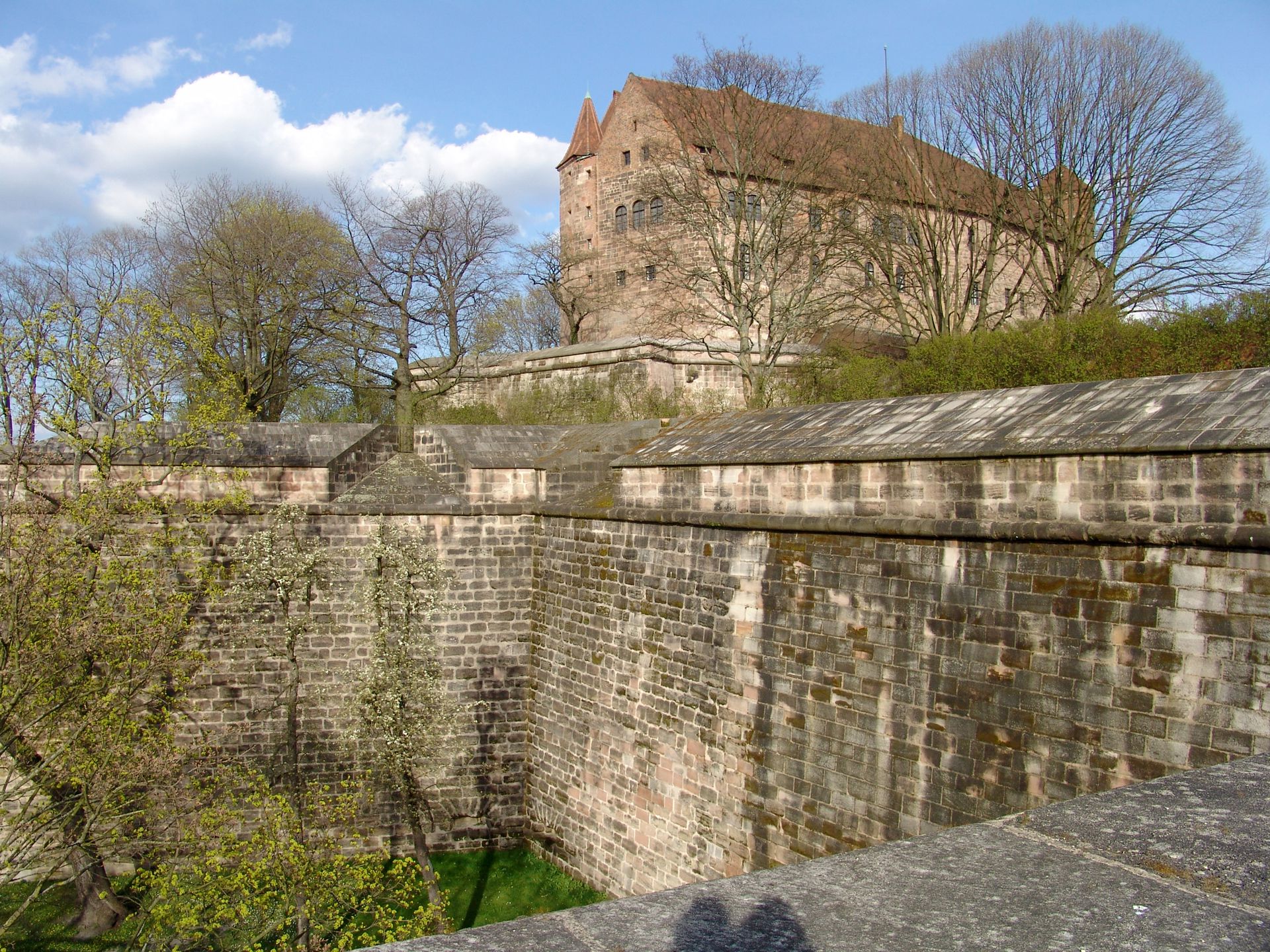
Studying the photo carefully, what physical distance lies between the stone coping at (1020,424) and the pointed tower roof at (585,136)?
104 feet

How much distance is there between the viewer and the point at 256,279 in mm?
23109

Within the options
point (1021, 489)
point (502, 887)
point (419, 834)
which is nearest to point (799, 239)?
point (1021, 489)

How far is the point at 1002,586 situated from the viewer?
606 centimetres

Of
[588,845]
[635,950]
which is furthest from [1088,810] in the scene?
[588,845]

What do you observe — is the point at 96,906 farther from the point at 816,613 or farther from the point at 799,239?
the point at 799,239

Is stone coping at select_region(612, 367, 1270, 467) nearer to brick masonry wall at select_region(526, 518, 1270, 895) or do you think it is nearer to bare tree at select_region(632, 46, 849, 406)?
brick masonry wall at select_region(526, 518, 1270, 895)

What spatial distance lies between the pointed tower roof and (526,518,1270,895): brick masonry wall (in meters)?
30.6

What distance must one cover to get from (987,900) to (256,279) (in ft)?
81.5

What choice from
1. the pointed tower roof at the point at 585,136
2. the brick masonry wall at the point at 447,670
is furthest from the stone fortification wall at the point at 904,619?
the pointed tower roof at the point at 585,136

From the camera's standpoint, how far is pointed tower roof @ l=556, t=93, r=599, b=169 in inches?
1495

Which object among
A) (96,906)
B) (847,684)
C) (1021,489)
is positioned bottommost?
(96,906)

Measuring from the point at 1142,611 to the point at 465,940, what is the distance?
4963 mm

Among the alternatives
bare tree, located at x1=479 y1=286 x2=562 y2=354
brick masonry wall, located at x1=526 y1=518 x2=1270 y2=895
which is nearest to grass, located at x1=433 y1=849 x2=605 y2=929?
brick masonry wall, located at x1=526 y1=518 x2=1270 y2=895

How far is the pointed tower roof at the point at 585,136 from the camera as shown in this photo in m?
38.0
